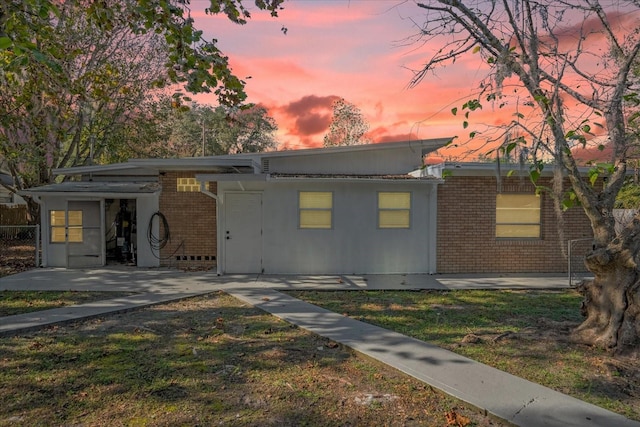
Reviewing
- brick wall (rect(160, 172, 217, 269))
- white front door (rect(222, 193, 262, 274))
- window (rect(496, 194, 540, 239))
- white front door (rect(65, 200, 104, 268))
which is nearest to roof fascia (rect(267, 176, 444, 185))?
white front door (rect(222, 193, 262, 274))

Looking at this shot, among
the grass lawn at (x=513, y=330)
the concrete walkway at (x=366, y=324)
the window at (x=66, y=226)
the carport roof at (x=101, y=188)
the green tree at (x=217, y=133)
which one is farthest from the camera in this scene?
the green tree at (x=217, y=133)

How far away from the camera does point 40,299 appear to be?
8289 millimetres

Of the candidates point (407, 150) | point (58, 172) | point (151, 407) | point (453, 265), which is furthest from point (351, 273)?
point (58, 172)

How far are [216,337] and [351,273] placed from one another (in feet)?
19.1

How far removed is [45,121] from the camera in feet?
48.8

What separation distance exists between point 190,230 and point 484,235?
8.41 metres

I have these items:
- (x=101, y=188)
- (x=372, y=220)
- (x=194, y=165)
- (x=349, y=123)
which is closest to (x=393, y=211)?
(x=372, y=220)

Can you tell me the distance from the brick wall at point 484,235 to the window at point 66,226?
417 inches

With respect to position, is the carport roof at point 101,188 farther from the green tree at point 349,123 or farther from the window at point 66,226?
the green tree at point 349,123

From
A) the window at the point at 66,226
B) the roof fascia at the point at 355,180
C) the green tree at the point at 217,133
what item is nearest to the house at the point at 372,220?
the roof fascia at the point at 355,180

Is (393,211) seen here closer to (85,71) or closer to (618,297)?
(618,297)

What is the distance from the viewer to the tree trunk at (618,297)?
525 centimetres

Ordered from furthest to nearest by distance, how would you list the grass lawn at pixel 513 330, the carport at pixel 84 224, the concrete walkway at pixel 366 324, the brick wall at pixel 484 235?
the carport at pixel 84 224
the brick wall at pixel 484 235
the grass lawn at pixel 513 330
the concrete walkway at pixel 366 324

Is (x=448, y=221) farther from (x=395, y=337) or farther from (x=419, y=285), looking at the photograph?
(x=395, y=337)
